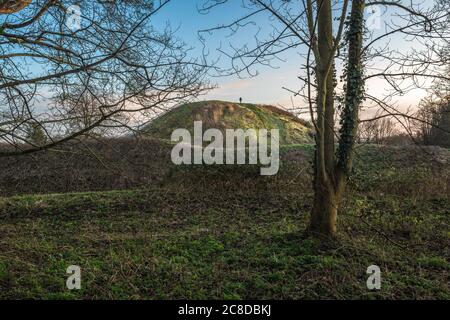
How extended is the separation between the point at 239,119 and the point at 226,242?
15.8 metres

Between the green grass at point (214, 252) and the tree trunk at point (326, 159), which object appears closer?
the green grass at point (214, 252)

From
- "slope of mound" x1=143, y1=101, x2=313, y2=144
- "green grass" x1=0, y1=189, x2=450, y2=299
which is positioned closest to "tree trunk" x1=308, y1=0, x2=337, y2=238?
"green grass" x1=0, y1=189, x2=450, y2=299

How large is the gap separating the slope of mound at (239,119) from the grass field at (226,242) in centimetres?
874

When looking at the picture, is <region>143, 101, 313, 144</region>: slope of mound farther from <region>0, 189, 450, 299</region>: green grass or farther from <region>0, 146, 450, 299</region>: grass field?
<region>0, 189, 450, 299</region>: green grass

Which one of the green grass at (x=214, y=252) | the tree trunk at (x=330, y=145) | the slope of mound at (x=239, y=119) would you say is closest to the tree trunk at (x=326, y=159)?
the tree trunk at (x=330, y=145)

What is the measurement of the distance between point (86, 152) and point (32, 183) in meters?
9.10

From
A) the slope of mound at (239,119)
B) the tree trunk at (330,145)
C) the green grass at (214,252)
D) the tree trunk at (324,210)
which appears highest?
the slope of mound at (239,119)

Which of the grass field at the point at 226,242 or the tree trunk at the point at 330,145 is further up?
the tree trunk at the point at 330,145

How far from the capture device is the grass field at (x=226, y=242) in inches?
161

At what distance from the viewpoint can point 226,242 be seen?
5.67 m

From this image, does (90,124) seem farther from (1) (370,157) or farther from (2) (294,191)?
(1) (370,157)

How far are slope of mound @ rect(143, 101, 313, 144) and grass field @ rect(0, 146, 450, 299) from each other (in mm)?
8743

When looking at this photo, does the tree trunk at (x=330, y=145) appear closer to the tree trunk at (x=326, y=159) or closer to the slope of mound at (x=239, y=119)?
the tree trunk at (x=326, y=159)

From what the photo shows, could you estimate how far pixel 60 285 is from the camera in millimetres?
4055
